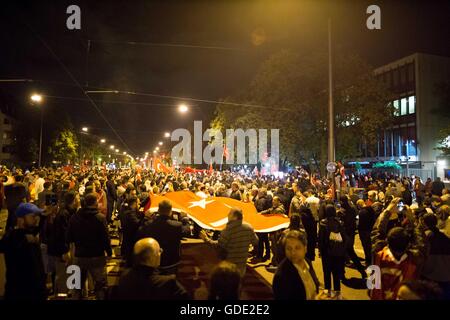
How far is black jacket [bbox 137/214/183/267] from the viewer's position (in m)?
5.33

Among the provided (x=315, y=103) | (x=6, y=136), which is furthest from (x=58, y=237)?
(x=6, y=136)

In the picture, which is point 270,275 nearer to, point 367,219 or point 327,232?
point 327,232

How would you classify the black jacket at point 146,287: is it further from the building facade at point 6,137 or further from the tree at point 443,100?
the building facade at point 6,137

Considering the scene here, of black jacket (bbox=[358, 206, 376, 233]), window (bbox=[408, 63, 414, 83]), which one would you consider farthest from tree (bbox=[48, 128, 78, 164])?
black jacket (bbox=[358, 206, 376, 233])

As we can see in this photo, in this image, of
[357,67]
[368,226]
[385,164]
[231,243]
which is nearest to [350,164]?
[385,164]

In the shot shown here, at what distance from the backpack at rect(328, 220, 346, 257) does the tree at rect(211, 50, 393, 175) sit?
60.3ft

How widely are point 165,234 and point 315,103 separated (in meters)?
21.8

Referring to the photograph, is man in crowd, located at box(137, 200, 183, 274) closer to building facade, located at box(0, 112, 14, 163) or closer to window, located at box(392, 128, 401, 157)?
window, located at box(392, 128, 401, 157)

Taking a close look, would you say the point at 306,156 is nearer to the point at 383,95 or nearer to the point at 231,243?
the point at 383,95

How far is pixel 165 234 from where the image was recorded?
534 cm

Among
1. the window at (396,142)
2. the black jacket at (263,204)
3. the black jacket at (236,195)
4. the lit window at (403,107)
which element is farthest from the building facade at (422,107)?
the black jacket at (263,204)

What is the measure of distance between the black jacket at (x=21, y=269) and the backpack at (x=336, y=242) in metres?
4.66

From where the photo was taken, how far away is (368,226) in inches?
332

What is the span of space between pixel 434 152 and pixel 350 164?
42.1 feet
